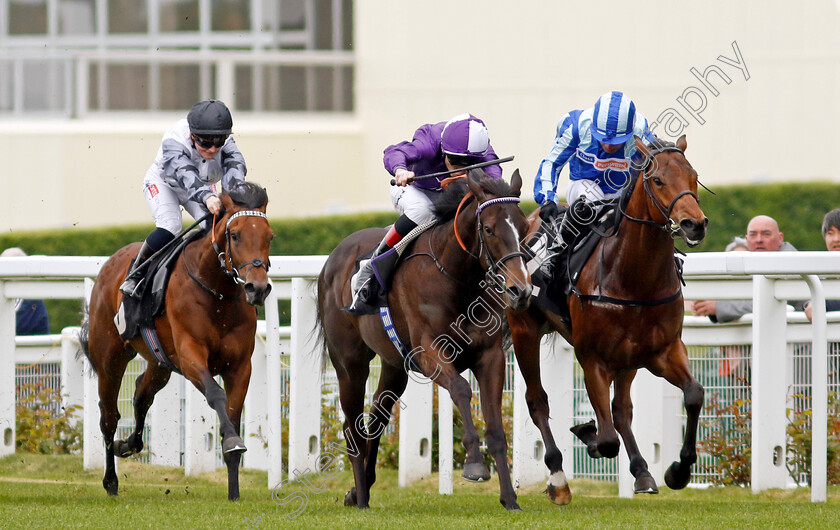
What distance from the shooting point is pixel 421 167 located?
673cm

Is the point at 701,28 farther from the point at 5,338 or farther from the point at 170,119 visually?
the point at 5,338

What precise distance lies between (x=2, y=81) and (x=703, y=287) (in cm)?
1252

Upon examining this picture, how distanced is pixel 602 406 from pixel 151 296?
2.57 m

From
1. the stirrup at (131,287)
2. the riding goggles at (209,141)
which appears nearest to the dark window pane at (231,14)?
the riding goggles at (209,141)

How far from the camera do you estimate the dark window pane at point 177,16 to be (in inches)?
720

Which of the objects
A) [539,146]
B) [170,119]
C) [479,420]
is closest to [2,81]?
[170,119]

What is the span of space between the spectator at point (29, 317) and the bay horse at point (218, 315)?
2.73 m

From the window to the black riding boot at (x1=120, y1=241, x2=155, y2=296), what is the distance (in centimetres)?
995

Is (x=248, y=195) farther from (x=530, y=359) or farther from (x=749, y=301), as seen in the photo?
(x=749, y=301)

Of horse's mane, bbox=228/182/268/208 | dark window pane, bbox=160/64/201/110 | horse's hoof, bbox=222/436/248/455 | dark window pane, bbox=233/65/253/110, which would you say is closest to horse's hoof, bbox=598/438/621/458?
horse's hoof, bbox=222/436/248/455

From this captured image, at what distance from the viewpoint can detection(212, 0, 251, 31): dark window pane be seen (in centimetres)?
1817

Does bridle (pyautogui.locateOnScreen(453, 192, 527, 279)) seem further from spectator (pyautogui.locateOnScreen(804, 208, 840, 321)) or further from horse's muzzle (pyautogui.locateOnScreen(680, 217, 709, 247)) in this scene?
spectator (pyautogui.locateOnScreen(804, 208, 840, 321))

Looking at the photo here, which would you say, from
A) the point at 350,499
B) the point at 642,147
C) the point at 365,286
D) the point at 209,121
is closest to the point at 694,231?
the point at 642,147

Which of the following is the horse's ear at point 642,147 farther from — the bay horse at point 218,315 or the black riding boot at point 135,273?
the black riding boot at point 135,273
